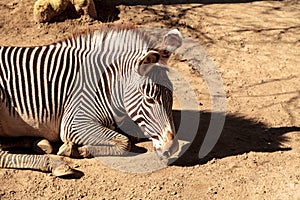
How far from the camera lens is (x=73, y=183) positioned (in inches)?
183

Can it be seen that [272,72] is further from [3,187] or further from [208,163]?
[3,187]

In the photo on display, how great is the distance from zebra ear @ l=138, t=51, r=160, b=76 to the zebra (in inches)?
2.8

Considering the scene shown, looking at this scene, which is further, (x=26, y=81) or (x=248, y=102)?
(x=248, y=102)

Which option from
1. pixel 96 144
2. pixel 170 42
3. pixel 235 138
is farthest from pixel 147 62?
pixel 235 138

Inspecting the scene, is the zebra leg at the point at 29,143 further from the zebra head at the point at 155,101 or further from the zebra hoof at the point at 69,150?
the zebra head at the point at 155,101

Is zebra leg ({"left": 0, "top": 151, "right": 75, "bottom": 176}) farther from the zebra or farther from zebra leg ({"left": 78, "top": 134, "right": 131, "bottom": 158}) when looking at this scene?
zebra leg ({"left": 78, "top": 134, "right": 131, "bottom": 158})

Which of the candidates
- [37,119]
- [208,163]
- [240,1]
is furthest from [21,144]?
[240,1]

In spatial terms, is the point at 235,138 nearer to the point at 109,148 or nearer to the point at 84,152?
the point at 109,148

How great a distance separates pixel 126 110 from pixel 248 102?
1.87 meters

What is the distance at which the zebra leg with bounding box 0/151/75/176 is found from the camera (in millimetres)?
4758

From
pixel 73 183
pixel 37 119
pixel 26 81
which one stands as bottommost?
pixel 73 183

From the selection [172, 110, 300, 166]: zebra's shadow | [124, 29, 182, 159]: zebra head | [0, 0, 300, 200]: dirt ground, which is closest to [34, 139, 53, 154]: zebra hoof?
[0, 0, 300, 200]: dirt ground

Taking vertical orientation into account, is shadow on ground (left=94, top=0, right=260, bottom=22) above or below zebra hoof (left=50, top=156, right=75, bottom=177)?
above

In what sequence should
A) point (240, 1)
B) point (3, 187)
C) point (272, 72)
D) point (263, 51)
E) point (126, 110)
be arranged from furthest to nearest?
point (240, 1) < point (263, 51) < point (272, 72) < point (126, 110) < point (3, 187)
